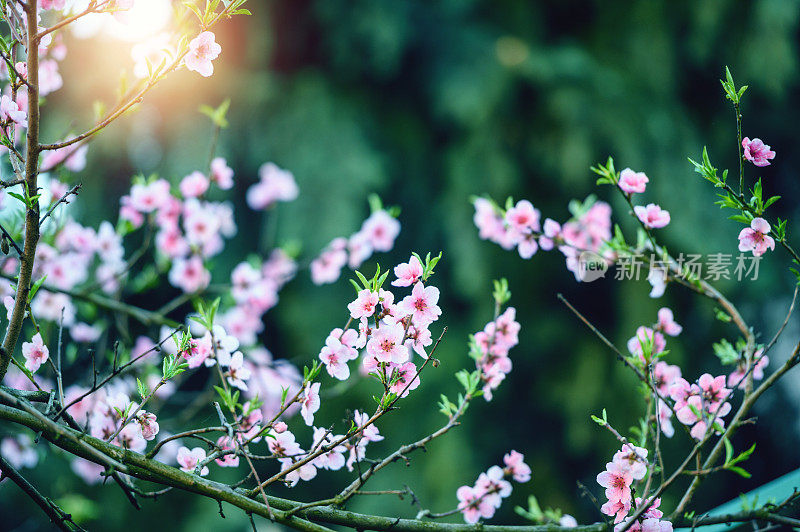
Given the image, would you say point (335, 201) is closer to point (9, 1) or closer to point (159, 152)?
point (159, 152)

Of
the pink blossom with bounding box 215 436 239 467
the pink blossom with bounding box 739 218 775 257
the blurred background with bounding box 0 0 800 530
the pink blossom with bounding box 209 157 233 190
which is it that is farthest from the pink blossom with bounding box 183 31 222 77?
the blurred background with bounding box 0 0 800 530

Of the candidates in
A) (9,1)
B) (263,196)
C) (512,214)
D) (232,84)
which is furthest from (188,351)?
(232,84)

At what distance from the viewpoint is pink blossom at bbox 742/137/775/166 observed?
2.48 ft

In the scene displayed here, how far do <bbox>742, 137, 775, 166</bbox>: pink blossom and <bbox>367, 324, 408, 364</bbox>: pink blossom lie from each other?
18.5 inches

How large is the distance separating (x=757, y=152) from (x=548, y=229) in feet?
1.14

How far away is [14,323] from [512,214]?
0.72 metres

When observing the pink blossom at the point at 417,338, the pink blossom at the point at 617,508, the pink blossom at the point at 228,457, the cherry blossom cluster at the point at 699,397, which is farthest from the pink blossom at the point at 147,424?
the cherry blossom cluster at the point at 699,397

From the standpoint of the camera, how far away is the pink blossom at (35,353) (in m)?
0.77

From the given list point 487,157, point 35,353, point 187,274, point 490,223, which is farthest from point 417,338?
point 487,157

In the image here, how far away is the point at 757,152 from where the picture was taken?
76cm

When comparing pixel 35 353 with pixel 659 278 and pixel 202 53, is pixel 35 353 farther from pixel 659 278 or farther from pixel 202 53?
pixel 659 278

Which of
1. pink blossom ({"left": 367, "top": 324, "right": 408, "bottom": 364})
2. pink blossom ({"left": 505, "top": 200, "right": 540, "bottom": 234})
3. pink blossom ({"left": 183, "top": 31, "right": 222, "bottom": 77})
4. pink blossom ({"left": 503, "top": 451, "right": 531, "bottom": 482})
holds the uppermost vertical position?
pink blossom ({"left": 183, "top": 31, "right": 222, "bottom": 77})

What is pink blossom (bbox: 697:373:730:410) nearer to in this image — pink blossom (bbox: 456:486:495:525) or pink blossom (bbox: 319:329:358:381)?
pink blossom (bbox: 456:486:495:525)

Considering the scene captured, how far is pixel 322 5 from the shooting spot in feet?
10.2
